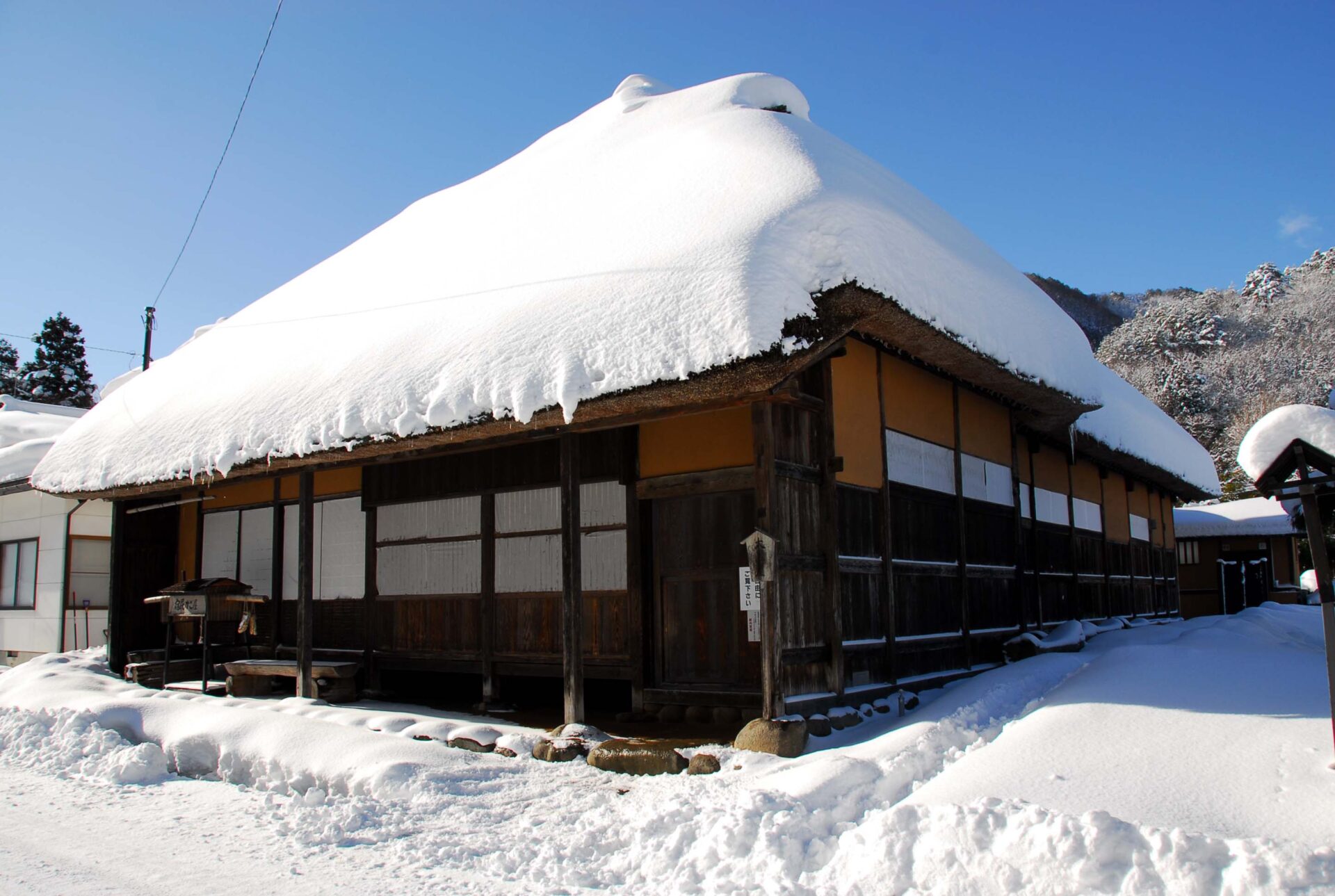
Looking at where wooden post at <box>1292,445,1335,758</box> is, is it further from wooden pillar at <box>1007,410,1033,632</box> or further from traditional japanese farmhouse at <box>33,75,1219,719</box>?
wooden pillar at <box>1007,410,1033,632</box>

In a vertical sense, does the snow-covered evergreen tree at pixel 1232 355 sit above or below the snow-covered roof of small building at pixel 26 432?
above

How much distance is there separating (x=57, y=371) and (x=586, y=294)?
3838cm

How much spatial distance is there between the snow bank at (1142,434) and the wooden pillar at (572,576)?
6.47 m

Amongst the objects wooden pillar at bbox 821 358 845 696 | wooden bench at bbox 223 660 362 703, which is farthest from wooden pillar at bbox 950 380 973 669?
wooden bench at bbox 223 660 362 703

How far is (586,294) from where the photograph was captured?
24.4ft

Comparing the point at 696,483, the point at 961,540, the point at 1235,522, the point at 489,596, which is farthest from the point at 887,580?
the point at 1235,522

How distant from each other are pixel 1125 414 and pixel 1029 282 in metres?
3.56

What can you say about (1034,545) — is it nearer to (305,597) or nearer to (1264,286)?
(305,597)

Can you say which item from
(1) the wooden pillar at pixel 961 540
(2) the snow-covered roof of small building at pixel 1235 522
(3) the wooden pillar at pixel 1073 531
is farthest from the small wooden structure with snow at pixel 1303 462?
(2) the snow-covered roof of small building at pixel 1235 522

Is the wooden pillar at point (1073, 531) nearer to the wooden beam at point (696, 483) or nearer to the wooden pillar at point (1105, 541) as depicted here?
the wooden pillar at point (1105, 541)

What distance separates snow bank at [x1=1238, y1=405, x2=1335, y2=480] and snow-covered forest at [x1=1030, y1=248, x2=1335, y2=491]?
30558 mm

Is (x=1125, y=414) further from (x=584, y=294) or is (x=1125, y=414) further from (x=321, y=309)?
(x=321, y=309)

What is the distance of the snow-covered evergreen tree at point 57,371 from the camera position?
3794cm

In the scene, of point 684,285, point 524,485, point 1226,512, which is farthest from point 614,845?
point 1226,512
